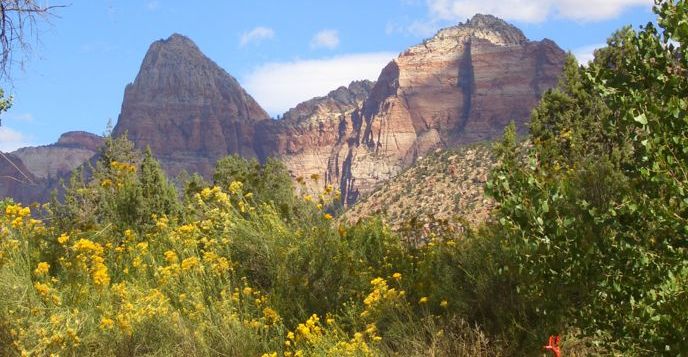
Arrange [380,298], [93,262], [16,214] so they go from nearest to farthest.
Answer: [380,298], [93,262], [16,214]

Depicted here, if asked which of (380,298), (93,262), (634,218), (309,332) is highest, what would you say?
(634,218)

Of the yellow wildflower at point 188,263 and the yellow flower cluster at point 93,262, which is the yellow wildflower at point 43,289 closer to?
the yellow flower cluster at point 93,262

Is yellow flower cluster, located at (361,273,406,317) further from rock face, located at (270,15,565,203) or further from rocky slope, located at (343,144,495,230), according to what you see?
rock face, located at (270,15,565,203)

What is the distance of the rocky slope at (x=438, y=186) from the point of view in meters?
66.9

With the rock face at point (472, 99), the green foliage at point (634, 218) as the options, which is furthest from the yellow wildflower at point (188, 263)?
the rock face at point (472, 99)

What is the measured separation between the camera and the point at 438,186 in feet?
253

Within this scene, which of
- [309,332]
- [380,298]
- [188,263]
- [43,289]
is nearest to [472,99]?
[188,263]

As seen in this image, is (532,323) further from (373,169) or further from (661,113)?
(373,169)

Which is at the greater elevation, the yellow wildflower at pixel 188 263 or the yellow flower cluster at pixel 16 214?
the yellow flower cluster at pixel 16 214

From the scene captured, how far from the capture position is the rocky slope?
66875 millimetres

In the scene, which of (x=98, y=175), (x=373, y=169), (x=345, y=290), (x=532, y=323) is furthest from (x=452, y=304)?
(x=373, y=169)

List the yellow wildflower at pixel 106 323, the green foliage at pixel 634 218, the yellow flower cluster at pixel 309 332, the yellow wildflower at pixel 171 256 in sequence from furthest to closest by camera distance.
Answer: the yellow wildflower at pixel 171 256 < the yellow wildflower at pixel 106 323 < the yellow flower cluster at pixel 309 332 < the green foliage at pixel 634 218

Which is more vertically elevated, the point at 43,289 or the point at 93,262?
the point at 93,262

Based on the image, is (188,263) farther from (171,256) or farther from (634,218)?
(634,218)
